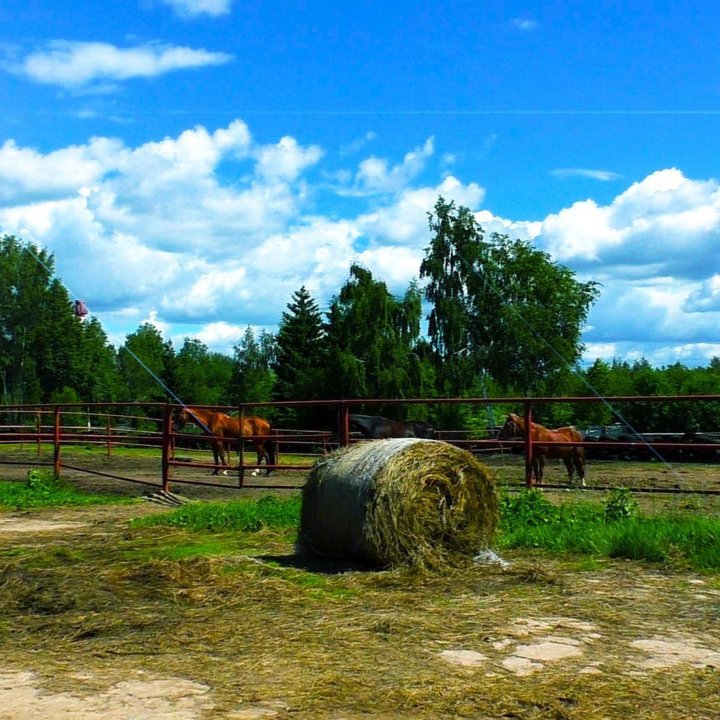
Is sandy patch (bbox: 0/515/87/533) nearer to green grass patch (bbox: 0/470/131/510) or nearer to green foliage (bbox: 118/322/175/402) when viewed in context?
green grass patch (bbox: 0/470/131/510)

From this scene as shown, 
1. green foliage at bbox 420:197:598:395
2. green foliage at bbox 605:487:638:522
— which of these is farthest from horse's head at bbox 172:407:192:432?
green foliage at bbox 420:197:598:395

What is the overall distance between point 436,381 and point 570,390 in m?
5.46

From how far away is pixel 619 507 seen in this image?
8.80 m

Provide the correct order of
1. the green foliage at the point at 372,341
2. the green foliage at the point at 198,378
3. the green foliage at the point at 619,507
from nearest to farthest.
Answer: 1. the green foliage at the point at 619,507
2. the green foliage at the point at 372,341
3. the green foliage at the point at 198,378

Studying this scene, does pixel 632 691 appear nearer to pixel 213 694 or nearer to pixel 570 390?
pixel 213 694

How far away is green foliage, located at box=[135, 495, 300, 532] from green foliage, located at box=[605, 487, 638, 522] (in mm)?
2953

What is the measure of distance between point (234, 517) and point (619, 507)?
3762mm

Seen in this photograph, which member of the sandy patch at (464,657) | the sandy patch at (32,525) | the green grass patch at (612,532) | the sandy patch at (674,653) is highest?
the green grass patch at (612,532)

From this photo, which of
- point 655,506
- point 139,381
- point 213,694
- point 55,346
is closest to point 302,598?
point 213,694

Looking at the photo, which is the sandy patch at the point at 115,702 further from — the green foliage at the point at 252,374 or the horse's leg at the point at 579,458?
the green foliage at the point at 252,374

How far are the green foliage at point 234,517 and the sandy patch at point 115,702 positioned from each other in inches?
199

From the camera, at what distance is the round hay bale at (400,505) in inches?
266

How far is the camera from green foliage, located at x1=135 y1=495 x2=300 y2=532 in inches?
370

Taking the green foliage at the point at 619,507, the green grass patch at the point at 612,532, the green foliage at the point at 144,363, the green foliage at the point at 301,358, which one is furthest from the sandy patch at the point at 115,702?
the green foliage at the point at 144,363
